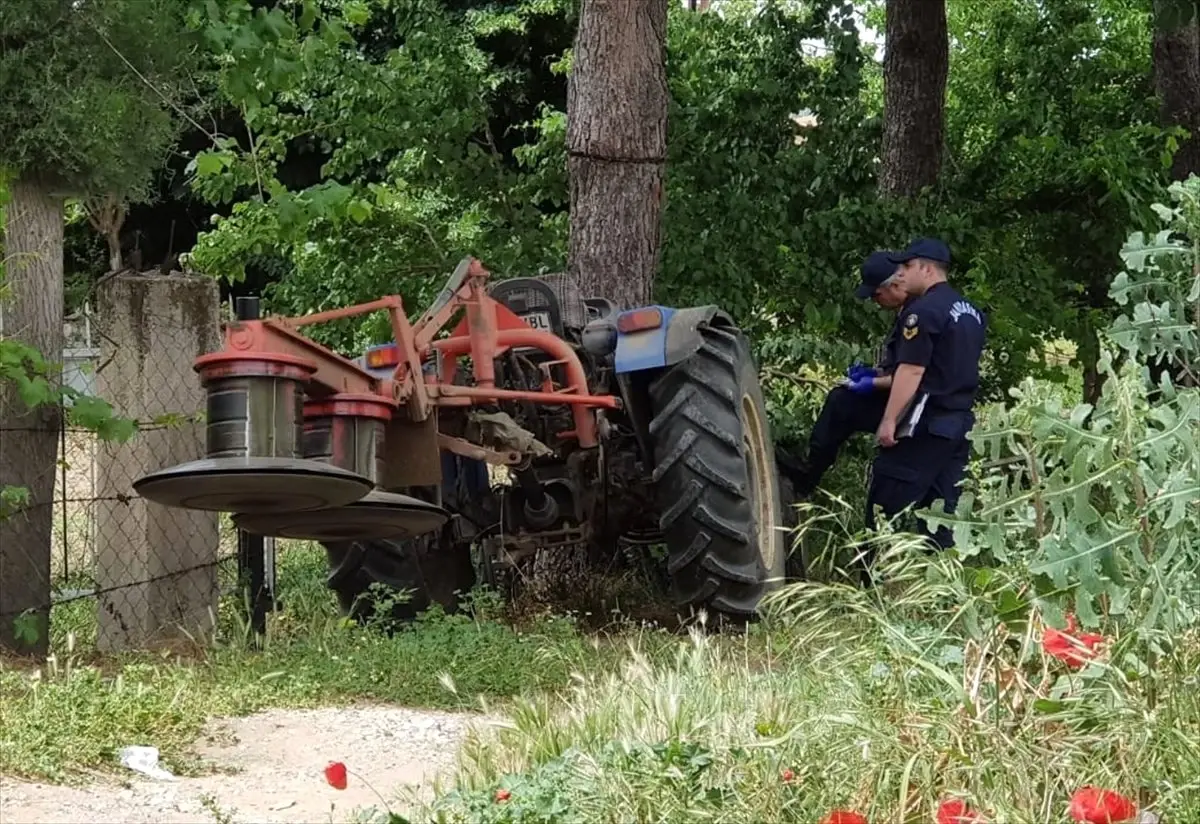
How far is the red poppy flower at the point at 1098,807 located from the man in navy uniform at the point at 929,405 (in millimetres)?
4423

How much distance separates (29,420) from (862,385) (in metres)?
3.63

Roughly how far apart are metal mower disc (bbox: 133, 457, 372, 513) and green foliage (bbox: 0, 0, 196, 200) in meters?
1.57

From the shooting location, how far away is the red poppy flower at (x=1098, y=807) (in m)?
3.18

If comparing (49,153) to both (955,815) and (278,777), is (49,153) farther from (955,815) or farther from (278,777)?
(955,815)

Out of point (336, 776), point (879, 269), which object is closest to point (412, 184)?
point (879, 269)

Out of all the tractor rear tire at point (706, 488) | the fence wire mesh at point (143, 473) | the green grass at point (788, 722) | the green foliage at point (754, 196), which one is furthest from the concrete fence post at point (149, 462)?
the green foliage at point (754, 196)

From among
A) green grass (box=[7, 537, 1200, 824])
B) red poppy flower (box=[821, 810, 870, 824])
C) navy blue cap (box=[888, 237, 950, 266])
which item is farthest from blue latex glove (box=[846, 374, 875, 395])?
red poppy flower (box=[821, 810, 870, 824])

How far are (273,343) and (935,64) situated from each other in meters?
8.40

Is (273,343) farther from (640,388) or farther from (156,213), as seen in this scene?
(156,213)

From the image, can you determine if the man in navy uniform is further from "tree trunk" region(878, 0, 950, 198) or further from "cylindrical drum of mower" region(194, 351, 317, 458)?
"tree trunk" region(878, 0, 950, 198)

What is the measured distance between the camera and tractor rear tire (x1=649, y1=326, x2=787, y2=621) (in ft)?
21.8

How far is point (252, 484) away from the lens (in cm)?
507

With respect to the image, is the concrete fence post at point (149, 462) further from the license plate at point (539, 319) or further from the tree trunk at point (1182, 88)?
the tree trunk at point (1182, 88)

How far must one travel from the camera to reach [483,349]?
6.67m
